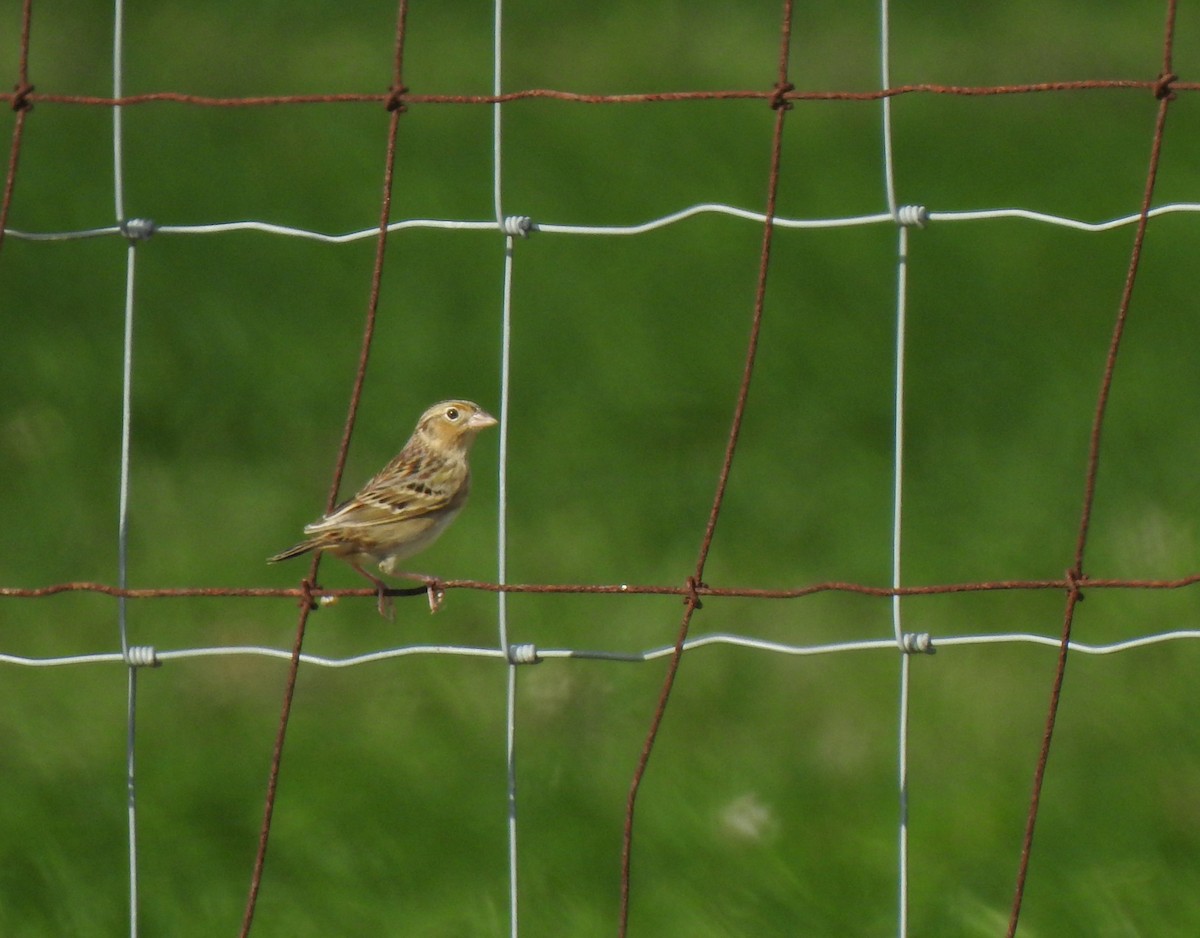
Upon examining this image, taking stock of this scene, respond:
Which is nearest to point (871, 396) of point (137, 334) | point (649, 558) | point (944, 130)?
point (649, 558)

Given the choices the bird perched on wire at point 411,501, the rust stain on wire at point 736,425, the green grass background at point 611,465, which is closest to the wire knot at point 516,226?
the rust stain on wire at point 736,425

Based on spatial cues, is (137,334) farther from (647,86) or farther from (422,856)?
(422,856)

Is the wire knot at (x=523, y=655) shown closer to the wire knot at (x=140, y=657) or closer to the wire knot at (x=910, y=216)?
the wire knot at (x=140, y=657)

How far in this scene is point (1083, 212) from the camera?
28.9ft

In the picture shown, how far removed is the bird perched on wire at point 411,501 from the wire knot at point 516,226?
789mm

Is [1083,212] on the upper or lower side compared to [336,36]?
lower

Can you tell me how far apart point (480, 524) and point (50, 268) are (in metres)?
2.29

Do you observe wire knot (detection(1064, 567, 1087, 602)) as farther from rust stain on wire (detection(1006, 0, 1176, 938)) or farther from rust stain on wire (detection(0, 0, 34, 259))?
rust stain on wire (detection(0, 0, 34, 259))

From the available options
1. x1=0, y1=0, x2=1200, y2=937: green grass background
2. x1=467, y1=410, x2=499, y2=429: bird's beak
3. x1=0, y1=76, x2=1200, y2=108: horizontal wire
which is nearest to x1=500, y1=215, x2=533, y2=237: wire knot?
x1=0, y1=76, x2=1200, y2=108: horizontal wire

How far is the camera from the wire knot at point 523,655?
3.89 meters

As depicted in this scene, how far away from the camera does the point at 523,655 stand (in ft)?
12.8

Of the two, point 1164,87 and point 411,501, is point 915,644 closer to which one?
point 1164,87

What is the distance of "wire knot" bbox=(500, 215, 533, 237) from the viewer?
395 cm

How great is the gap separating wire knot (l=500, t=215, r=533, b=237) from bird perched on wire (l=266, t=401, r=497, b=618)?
2.59 ft
